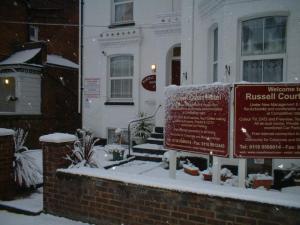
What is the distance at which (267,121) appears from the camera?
171 inches

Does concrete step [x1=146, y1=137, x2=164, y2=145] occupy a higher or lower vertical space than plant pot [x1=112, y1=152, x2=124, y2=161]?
higher

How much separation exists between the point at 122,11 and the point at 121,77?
271cm

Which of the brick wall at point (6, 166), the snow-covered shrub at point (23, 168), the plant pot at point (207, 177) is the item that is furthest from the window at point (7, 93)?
the plant pot at point (207, 177)

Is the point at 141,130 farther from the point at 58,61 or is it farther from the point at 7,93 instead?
the point at 58,61

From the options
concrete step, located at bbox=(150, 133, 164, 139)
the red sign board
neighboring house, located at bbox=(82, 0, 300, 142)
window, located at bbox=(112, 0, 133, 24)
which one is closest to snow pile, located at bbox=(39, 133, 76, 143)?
neighboring house, located at bbox=(82, 0, 300, 142)

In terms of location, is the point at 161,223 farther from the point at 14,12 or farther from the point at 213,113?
the point at 14,12

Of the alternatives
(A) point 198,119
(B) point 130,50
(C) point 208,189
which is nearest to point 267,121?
(A) point 198,119

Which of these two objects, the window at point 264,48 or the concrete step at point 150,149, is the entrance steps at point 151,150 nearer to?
the concrete step at point 150,149

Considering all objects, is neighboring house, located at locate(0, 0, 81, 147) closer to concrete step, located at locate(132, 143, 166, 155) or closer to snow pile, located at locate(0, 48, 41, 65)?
snow pile, located at locate(0, 48, 41, 65)

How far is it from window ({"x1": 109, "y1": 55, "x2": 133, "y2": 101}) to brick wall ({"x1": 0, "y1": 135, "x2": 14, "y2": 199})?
267 inches

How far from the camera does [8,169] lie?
19.5 ft

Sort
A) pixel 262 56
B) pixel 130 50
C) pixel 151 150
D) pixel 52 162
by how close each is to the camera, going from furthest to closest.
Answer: pixel 130 50 < pixel 151 150 < pixel 262 56 < pixel 52 162

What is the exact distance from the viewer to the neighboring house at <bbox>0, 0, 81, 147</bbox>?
1324 centimetres

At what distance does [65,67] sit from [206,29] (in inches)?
377
